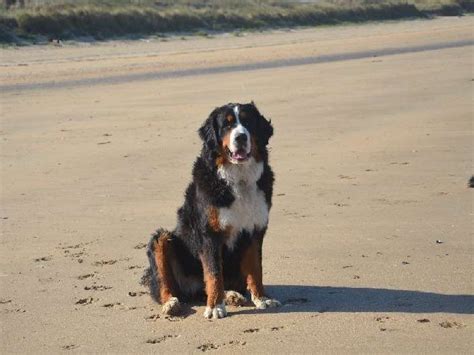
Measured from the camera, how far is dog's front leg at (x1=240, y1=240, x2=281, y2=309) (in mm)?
6965

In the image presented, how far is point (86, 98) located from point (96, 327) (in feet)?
47.7

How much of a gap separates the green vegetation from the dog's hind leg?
101ft

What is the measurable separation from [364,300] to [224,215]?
1218mm

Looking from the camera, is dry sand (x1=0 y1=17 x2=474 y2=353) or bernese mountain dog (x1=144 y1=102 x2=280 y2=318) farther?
bernese mountain dog (x1=144 y1=102 x2=280 y2=318)

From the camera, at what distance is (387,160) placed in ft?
42.3

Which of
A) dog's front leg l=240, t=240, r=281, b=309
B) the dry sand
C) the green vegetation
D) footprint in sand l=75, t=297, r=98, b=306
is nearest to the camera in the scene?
the dry sand

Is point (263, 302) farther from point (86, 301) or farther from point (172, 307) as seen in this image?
point (86, 301)

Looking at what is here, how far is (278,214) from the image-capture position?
9.96 meters

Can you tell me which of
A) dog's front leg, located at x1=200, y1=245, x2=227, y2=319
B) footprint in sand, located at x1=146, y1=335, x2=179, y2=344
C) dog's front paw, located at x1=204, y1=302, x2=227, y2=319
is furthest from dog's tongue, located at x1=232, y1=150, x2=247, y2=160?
footprint in sand, located at x1=146, y1=335, x2=179, y2=344

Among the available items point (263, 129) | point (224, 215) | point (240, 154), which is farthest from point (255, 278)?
point (263, 129)

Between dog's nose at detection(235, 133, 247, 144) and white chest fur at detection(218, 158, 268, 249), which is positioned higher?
dog's nose at detection(235, 133, 247, 144)

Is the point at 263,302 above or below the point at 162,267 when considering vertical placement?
below

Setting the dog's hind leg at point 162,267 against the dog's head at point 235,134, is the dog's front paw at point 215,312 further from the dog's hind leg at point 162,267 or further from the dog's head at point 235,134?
the dog's head at point 235,134

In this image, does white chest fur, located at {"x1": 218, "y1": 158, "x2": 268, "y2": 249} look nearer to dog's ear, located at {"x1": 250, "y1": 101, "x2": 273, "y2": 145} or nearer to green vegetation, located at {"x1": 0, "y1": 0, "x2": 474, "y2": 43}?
dog's ear, located at {"x1": 250, "y1": 101, "x2": 273, "y2": 145}
